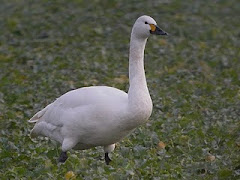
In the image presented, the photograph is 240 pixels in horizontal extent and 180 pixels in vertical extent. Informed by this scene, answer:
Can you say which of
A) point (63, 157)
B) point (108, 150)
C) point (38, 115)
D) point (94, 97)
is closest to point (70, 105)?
point (94, 97)

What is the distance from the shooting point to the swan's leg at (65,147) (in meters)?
7.05

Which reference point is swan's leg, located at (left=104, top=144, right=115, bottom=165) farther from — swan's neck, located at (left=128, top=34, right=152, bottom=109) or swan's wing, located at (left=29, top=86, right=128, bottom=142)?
swan's neck, located at (left=128, top=34, right=152, bottom=109)

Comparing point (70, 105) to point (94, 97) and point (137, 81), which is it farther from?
point (137, 81)

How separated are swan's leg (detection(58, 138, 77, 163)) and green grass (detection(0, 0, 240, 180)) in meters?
0.14

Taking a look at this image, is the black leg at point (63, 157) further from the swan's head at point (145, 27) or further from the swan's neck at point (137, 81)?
the swan's head at point (145, 27)

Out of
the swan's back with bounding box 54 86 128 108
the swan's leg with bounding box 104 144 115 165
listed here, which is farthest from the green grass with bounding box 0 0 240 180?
the swan's back with bounding box 54 86 128 108

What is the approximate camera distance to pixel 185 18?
15711 millimetres

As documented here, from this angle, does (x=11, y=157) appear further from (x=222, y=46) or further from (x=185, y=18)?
(x=185, y=18)

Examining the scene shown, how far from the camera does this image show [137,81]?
22.5 feet

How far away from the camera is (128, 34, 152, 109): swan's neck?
261 inches

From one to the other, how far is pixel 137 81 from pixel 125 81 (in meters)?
4.27

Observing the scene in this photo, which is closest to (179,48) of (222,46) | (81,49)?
(222,46)

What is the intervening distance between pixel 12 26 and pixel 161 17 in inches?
137

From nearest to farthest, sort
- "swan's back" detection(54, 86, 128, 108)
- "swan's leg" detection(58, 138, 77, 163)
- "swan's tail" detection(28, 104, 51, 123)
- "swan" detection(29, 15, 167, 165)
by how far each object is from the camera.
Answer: "swan" detection(29, 15, 167, 165) → "swan's back" detection(54, 86, 128, 108) → "swan's leg" detection(58, 138, 77, 163) → "swan's tail" detection(28, 104, 51, 123)
